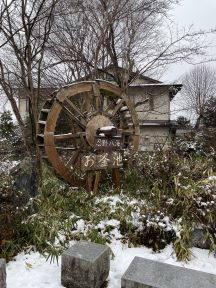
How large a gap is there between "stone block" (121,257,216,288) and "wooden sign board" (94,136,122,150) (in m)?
3.51

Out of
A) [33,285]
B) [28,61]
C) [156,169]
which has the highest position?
[28,61]

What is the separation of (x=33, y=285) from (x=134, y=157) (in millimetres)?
4231

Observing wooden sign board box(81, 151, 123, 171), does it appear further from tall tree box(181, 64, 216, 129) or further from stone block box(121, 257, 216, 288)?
tall tree box(181, 64, 216, 129)

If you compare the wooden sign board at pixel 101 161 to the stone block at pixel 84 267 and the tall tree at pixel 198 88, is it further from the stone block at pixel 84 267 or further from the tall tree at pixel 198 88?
the tall tree at pixel 198 88

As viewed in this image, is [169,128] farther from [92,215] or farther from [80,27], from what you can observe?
[92,215]

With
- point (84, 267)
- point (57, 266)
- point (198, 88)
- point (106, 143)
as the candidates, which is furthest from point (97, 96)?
point (198, 88)

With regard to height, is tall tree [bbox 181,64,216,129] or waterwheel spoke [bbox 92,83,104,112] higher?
tall tree [bbox 181,64,216,129]

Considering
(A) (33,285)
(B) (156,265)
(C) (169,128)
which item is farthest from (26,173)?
(C) (169,128)

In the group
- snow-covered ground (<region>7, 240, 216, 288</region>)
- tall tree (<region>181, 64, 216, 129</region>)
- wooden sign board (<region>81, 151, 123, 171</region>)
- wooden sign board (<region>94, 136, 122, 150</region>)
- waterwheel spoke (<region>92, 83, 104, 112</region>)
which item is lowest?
snow-covered ground (<region>7, 240, 216, 288</region>)

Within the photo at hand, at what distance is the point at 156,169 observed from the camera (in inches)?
235

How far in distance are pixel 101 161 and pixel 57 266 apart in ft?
8.88

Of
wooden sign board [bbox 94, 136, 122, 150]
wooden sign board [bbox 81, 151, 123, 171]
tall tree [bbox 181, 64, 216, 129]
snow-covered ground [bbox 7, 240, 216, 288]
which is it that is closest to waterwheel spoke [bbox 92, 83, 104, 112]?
wooden sign board [bbox 94, 136, 122, 150]

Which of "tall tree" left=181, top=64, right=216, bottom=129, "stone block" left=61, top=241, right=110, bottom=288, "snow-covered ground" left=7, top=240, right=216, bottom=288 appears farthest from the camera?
"tall tree" left=181, top=64, right=216, bottom=129

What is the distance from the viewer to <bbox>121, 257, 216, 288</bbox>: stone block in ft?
9.55
